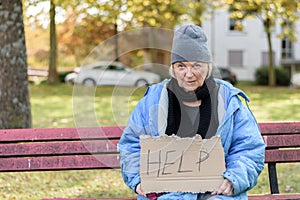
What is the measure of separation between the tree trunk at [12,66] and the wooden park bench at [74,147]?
2.33 metres

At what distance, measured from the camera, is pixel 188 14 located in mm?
25422

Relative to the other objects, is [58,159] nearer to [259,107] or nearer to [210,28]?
[259,107]

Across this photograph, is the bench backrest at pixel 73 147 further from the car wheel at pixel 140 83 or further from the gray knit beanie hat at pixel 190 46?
the gray knit beanie hat at pixel 190 46

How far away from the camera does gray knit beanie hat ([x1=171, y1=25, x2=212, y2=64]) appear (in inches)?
135

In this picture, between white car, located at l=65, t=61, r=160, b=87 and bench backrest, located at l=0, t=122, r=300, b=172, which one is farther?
bench backrest, located at l=0, t=122, r=300, b=172

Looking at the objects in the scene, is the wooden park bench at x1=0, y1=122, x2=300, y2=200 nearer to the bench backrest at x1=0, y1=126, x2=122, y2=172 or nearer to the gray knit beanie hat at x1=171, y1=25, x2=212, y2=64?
the bench backrest at x1=0, y1=126, x2=122, y2=172

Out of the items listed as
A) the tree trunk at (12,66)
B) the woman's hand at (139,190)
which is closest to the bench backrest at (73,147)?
the woman's hand at (139,190)

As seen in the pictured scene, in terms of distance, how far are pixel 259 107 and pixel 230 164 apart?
13312mm

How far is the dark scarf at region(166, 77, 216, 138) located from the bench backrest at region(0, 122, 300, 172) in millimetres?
835

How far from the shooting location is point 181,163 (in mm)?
3379

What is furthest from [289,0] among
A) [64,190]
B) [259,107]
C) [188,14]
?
[64,190]

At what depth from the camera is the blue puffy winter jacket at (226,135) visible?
3439mm

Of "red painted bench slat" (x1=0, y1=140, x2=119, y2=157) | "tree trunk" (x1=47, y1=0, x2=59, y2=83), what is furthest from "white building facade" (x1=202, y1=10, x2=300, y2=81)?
"red painted bench slat" (x1=0, y1=140, x2=119, y2=157)

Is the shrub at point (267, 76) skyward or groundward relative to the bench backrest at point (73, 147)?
groundward
